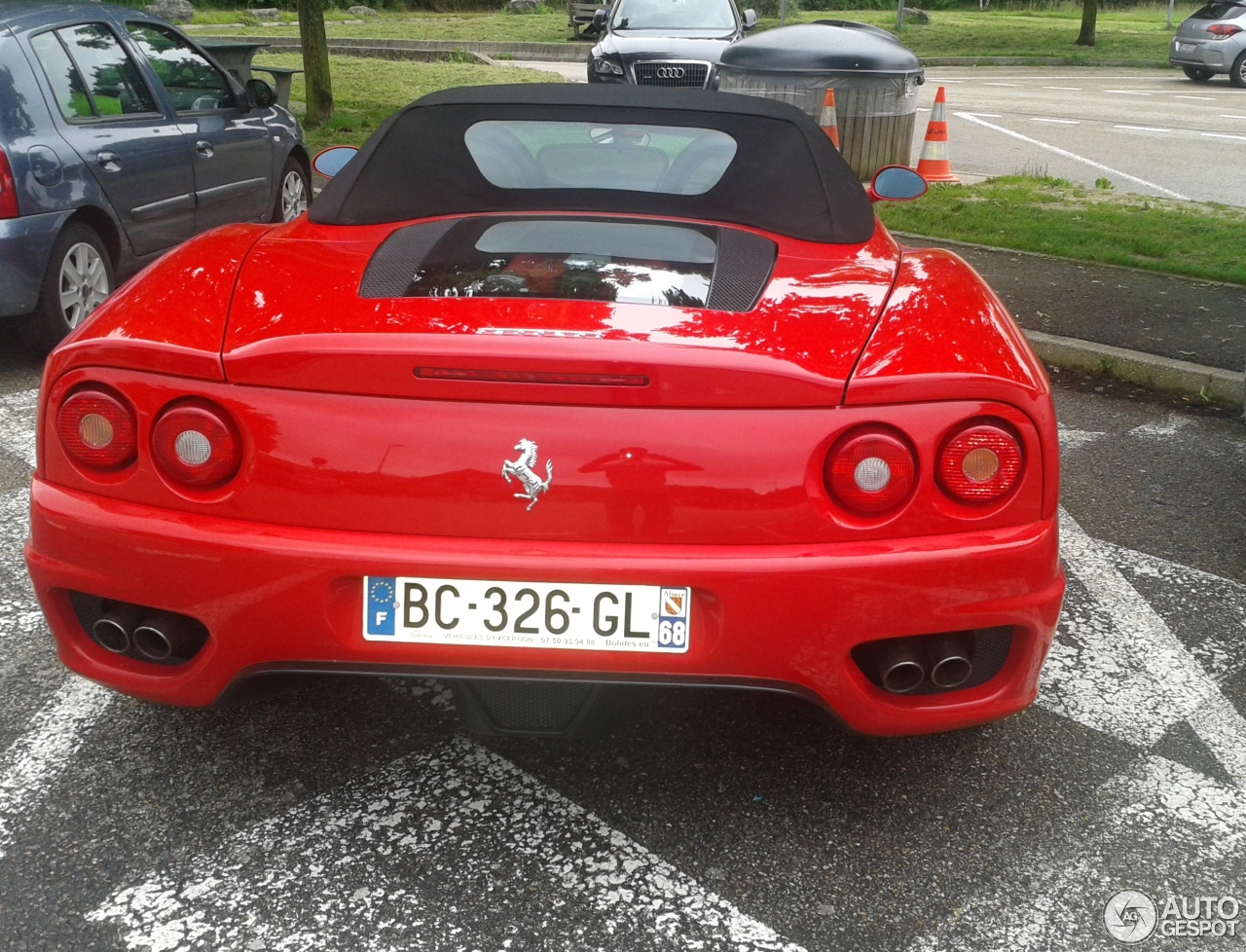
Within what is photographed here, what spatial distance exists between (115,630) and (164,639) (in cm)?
11

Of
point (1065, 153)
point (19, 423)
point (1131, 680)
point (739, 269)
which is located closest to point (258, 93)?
point (19, 423)

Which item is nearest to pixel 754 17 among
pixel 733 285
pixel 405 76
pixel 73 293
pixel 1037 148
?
pixel 1037 148

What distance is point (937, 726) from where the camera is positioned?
2482mm

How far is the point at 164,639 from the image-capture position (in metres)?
2.45

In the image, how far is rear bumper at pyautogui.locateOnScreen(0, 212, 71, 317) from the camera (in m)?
5.59

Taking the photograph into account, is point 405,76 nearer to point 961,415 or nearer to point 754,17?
point 754,17

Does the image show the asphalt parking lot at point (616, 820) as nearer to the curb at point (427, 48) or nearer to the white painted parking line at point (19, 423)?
the white painted parking line at point (19, 423)

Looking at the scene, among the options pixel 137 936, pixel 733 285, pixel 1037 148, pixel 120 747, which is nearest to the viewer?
pixel 137 936

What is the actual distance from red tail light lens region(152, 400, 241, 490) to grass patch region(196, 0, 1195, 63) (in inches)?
1151

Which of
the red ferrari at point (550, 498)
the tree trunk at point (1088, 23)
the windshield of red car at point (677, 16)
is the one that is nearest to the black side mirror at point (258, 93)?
the red ferrari at point (550, 498)

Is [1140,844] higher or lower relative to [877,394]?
lower

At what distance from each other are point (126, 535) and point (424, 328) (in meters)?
0.63

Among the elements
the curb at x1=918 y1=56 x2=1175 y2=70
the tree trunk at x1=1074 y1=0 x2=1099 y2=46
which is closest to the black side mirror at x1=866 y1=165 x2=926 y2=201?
the curb at x1=918 y1=56 x2=1175 y2=70

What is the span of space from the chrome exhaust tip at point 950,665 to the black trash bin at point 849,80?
9399 millimetres
